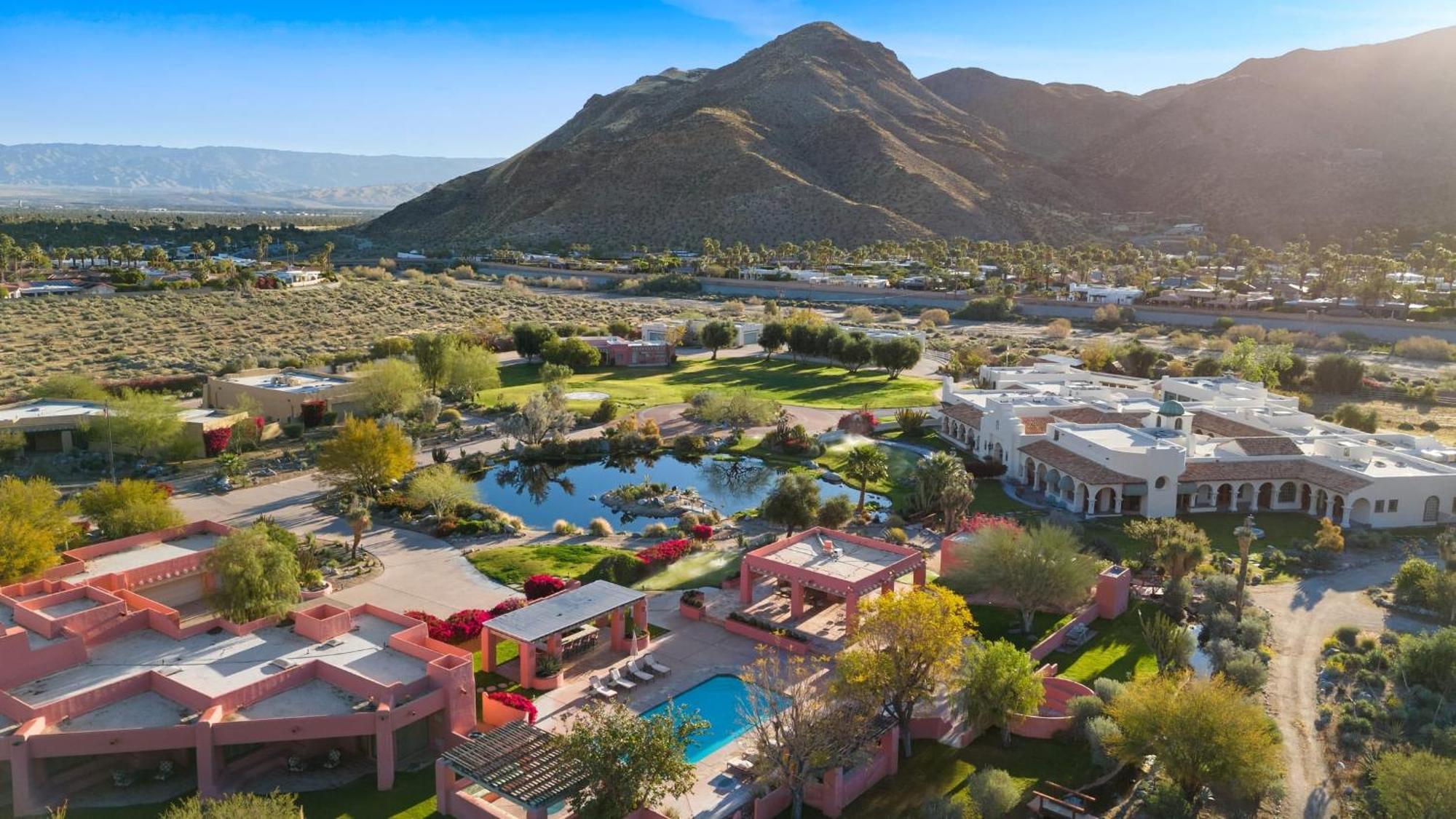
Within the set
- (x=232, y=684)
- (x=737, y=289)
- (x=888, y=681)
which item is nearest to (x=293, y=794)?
(x=232, y=684)

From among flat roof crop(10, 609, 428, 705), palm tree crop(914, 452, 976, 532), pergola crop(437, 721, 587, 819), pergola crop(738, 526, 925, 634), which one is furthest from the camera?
palm tree crop(914, 452, 976, 532)

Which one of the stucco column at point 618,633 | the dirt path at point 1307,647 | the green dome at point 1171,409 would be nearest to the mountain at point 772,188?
the green dome at point 1171,409

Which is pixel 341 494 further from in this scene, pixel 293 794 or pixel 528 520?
pixel 293 794

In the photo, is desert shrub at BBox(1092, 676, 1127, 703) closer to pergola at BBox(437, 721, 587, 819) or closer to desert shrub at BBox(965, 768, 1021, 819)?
desert shrub at BBox(965, 768, 1021, 819)

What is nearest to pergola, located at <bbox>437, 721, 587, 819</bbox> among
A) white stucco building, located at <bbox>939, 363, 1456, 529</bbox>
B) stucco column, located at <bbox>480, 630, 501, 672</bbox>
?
stucco column, located at <bbox>480, 630, 501, 672</bbox>

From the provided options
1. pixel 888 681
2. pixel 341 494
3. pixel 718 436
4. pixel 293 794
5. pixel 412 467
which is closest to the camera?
pixel 293 794

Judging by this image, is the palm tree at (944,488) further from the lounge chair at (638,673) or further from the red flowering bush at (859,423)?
the lounge chair at (638,673)

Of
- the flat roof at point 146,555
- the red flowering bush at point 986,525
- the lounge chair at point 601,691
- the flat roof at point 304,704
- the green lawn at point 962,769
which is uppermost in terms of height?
the red flowering bush at point 986,525
